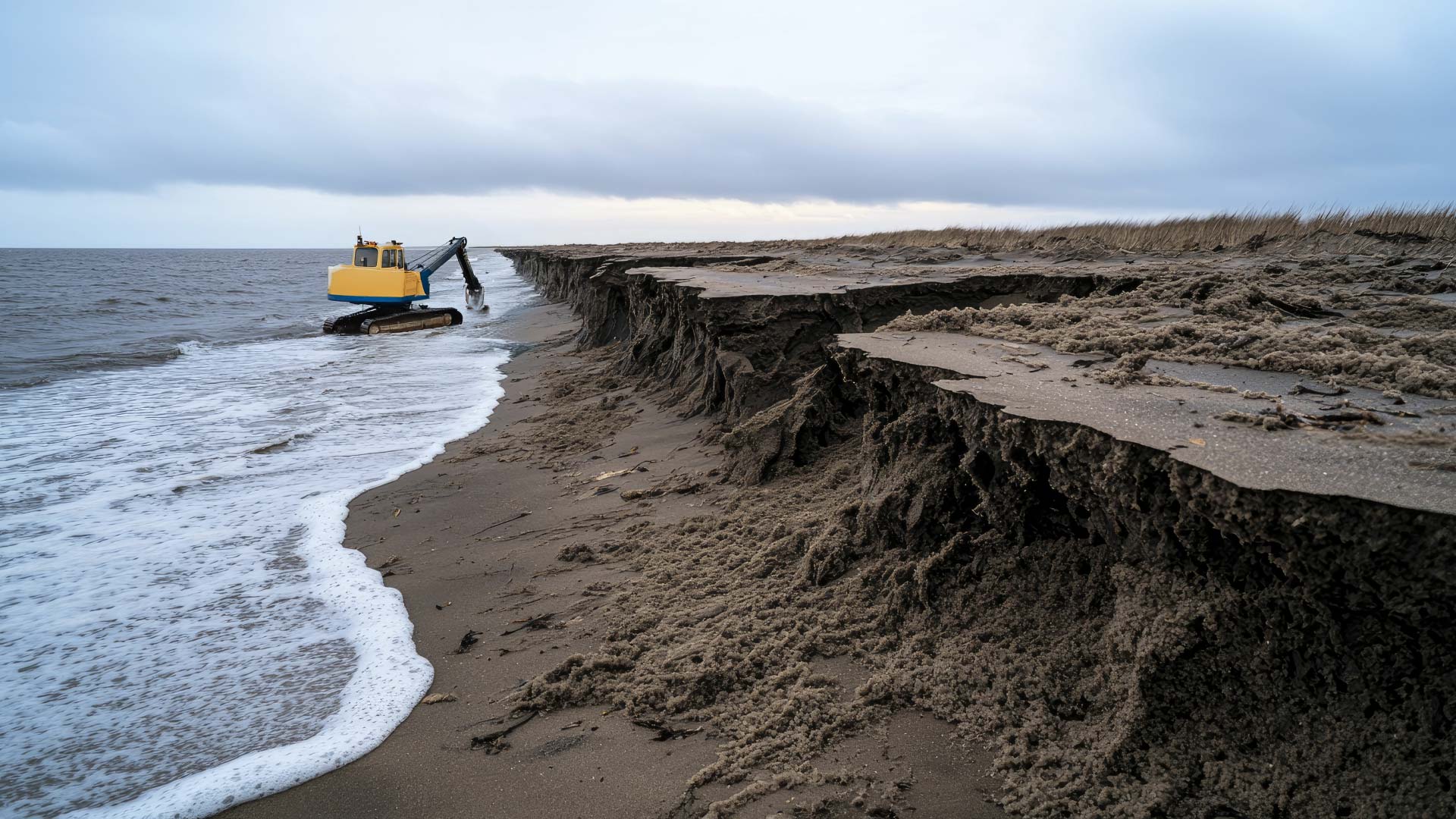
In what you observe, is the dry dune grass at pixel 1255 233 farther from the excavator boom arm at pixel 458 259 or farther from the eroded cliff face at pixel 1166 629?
the excavator boom arm at pixel 458 259

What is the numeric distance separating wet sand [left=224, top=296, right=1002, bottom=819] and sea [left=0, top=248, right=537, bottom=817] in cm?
21

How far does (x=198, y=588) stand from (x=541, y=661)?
9.24 feet

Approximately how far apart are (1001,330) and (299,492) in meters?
5.97

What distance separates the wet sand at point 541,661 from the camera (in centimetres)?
249

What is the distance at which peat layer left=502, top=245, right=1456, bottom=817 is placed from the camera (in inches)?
70.9

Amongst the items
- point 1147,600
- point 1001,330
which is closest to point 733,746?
point 1147,600

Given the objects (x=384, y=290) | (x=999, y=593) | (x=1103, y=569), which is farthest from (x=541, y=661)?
(x=384, y=290)

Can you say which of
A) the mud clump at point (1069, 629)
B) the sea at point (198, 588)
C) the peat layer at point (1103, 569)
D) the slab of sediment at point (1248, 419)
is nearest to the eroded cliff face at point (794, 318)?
the peat layer at point (1103, 569)

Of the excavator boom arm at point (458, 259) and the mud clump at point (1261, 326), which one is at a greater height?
the excavator boom arm at point (458, 259)

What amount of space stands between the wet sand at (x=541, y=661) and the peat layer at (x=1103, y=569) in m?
0.11

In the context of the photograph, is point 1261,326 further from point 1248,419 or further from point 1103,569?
point 1103,569

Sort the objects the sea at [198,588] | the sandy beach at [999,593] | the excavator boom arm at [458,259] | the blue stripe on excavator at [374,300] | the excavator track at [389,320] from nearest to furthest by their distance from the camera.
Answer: the sandy beach at [999,593]
the sea at [198,588]
the excavator track at [389,320]
the blue stripe on excavator at [374,300]
the excavator boom arm at [458,259]

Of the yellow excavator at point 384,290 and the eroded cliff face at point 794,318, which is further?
the yellow excavator at point 384,290

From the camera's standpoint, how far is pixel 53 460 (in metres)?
8.01
